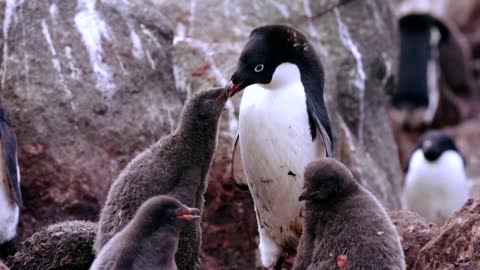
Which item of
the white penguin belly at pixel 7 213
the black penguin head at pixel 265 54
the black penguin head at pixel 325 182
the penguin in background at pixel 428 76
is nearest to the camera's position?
the black penguin head at pixel 325 182

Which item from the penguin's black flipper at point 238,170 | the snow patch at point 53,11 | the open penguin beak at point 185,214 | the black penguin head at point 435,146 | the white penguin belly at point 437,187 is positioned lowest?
the white penguin belly at point 437,187

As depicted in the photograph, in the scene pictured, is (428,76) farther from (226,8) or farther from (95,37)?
(95,37)

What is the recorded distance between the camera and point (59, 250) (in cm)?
668

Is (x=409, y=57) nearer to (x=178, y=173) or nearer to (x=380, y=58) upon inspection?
(x=380, y=58)

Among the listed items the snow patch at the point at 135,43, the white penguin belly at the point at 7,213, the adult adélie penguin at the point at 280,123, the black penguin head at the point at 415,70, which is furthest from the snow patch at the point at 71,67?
the black penguin head at the point at 415,70

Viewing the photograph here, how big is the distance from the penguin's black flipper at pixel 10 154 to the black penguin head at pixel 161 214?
8.16 ft

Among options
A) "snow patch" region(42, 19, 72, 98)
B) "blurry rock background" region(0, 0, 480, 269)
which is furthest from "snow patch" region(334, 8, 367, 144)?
"snow patch" region(42, 19, 72, 98)

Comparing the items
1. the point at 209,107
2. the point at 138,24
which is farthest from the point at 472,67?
the point at 209,107

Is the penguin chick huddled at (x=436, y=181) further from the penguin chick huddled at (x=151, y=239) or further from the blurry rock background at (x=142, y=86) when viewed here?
the penguin chick huddled at (x=151, y=239)

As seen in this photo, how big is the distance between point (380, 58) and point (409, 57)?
966 cm

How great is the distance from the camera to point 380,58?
10.4 m

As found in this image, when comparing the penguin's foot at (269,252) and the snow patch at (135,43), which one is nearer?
the penguin's foot at (269,252)

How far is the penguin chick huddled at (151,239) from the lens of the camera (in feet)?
17.3

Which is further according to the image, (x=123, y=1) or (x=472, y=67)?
(x=472, y=67)
